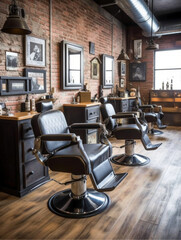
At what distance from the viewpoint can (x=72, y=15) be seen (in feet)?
14.6

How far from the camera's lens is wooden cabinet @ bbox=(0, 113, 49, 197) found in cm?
252

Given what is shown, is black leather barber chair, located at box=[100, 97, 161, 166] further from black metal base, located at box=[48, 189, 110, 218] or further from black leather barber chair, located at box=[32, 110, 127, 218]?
black metal base, located at box=[48, 189, 110, 218]

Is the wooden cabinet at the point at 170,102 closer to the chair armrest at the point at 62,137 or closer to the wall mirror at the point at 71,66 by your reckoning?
the wall mirror at the point at 71,66

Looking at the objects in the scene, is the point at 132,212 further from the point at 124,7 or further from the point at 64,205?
the point at 124,7

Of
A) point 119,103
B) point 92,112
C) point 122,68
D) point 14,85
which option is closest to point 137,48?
point 122,68

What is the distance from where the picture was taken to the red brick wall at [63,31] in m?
3.21

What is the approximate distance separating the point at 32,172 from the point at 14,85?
1191mm

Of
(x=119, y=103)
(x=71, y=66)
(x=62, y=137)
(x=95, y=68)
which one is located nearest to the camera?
(x=62, y=137)

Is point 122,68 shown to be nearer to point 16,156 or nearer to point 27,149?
point 27,149

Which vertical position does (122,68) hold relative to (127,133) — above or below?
above

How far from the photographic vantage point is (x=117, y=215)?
2.16 meters

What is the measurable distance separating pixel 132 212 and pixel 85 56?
357 centimetres

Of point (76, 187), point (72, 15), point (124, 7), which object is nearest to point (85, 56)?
point (72, 15)

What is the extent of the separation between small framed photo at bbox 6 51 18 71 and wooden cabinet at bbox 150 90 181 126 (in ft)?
15.8
